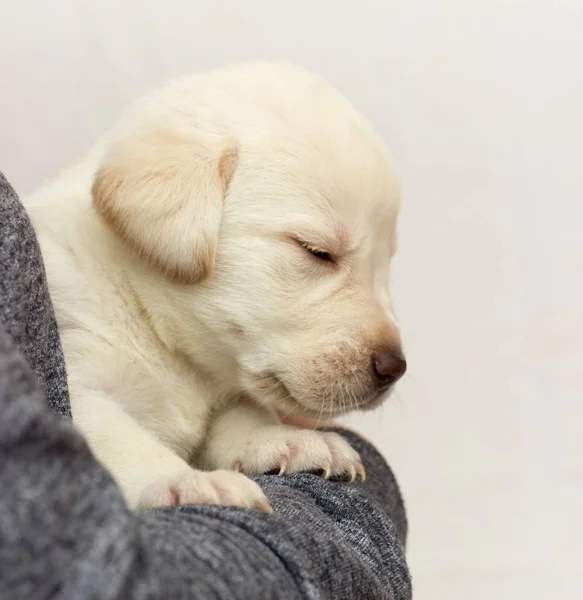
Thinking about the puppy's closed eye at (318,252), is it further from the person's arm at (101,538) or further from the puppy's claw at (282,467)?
the person's arm at (101,538)

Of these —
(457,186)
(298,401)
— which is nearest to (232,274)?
(298,401)

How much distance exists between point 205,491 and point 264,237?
50 cm

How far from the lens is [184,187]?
1.14 metres

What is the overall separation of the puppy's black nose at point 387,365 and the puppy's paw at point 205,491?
401 millimetres

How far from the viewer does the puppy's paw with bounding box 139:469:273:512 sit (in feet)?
2.57

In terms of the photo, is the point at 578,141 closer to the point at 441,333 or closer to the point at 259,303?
the point at 441,333

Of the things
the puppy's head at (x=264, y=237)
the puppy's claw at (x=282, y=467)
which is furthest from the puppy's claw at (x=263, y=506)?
the puppy's head at (x=264, y=237)

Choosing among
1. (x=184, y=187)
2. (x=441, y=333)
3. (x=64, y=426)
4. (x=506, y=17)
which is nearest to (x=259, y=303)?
(x=184, y=187)

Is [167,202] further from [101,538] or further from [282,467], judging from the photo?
[101,538]

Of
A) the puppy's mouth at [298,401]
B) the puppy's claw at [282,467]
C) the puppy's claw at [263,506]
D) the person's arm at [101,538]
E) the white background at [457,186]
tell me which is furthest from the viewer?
the white background at [457,186]

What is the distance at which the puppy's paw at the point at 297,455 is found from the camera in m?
1.10

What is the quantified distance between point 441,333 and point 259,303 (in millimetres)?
1586

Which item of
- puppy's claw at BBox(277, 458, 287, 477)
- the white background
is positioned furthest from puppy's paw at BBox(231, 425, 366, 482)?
the white background

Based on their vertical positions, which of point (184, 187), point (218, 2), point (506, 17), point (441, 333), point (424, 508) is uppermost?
point (506, 17)
